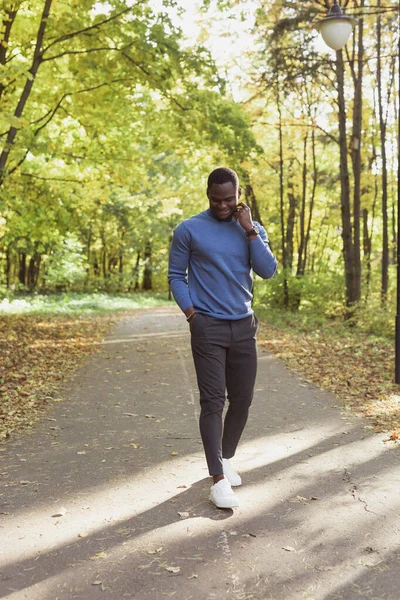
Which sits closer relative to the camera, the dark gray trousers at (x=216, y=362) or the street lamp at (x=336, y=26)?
the dark gray trousers at (x=216, y=362)

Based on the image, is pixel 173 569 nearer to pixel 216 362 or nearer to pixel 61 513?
pixel 61 513

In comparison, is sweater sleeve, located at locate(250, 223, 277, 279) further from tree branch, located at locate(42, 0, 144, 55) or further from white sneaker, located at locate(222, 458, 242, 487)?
tree branch, located at locate(42, 0, 144, 55)

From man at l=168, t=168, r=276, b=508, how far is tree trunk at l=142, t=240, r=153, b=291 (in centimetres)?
4198

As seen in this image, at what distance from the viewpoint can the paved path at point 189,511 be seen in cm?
328

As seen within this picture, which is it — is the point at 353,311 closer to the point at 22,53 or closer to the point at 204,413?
the point at 22,53

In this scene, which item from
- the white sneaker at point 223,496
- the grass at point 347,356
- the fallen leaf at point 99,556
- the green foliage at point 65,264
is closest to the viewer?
the fallen leaf at point 99,556

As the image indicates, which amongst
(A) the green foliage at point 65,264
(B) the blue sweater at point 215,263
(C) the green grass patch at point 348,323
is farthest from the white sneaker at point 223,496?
(A) the green foliage at point 65,264

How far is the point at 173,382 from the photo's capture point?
31.6 feet

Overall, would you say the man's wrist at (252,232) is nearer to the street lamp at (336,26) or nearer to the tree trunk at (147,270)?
the street lamp at (336,26)

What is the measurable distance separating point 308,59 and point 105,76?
507 centimetres

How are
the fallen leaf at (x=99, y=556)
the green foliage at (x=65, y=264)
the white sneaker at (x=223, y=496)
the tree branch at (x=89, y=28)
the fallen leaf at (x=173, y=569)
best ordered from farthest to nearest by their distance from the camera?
the green foliage at (x=65, y=264)
the tree branch at (x=89, y=28)
the white sneaker at (x=223, y=496)
the fallen leaf at (x=99, y=556)
the fallen leaf at (x=173, y=569)

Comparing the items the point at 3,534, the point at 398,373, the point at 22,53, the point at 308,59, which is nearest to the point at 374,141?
the point at 308,59

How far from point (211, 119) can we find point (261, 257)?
998cm

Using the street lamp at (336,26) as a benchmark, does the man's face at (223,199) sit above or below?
below
